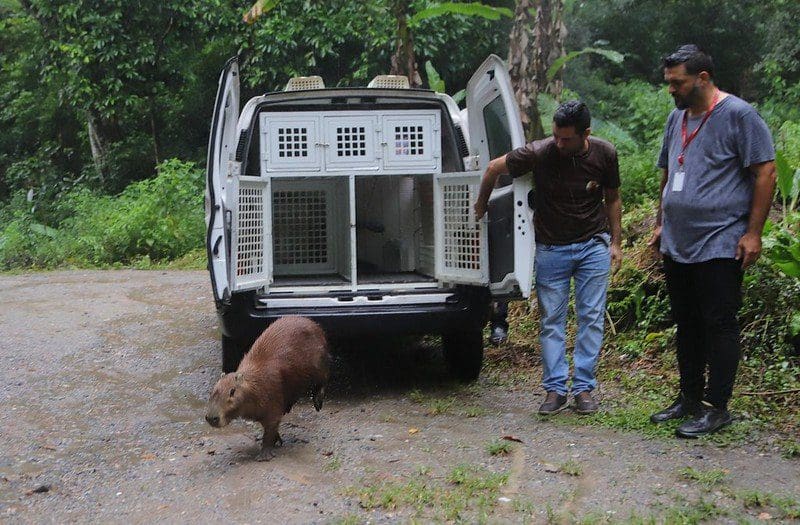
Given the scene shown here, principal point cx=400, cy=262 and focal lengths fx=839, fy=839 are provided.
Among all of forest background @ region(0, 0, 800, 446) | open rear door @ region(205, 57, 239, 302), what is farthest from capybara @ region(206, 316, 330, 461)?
forest background @ region(0, 0, 800, 446)

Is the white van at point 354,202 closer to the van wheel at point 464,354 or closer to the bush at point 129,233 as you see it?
the van wheel at point 464,354

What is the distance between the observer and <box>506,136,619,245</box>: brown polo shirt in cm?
495

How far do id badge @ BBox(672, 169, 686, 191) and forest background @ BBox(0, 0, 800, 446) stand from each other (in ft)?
12.7

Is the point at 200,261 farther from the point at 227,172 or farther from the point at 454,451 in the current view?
the point at 454,451

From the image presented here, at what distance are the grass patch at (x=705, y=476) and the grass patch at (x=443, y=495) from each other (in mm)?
854

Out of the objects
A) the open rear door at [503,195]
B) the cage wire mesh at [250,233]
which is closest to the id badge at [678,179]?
the open rear door at [503,195]

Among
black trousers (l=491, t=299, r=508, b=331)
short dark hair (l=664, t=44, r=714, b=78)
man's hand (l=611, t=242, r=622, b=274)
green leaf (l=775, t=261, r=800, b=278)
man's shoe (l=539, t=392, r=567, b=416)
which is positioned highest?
short dark hair (l=664, t=44, r=714, b=78)

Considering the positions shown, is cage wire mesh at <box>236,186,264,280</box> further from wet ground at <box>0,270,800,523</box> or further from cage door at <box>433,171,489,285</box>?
cage door at <box>433,171,489,285</box>

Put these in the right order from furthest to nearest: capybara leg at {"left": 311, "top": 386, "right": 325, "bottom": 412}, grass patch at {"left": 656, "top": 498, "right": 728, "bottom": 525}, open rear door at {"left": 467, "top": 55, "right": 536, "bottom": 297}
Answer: capybara leg at {"left": 311, "top": 386, "right": 325, "bottom": 412} → open rear door at {"left": 467, "top": 55, "right": 536, "bottom": 297} → grass patch at {"left": 656, "top": 498, "right": 728, "bottom": 525}

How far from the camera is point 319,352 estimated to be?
5227 millimetres

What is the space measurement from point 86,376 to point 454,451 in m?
3.51

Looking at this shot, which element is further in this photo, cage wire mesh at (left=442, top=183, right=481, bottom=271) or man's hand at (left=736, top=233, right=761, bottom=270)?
cage wire mesh at (left=442, top=183, right=481, bottom=271)

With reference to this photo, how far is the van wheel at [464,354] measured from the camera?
5.85m

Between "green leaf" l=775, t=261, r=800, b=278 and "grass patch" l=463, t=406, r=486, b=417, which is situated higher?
"green leaf" l=775, t=261, r=800, b=278
